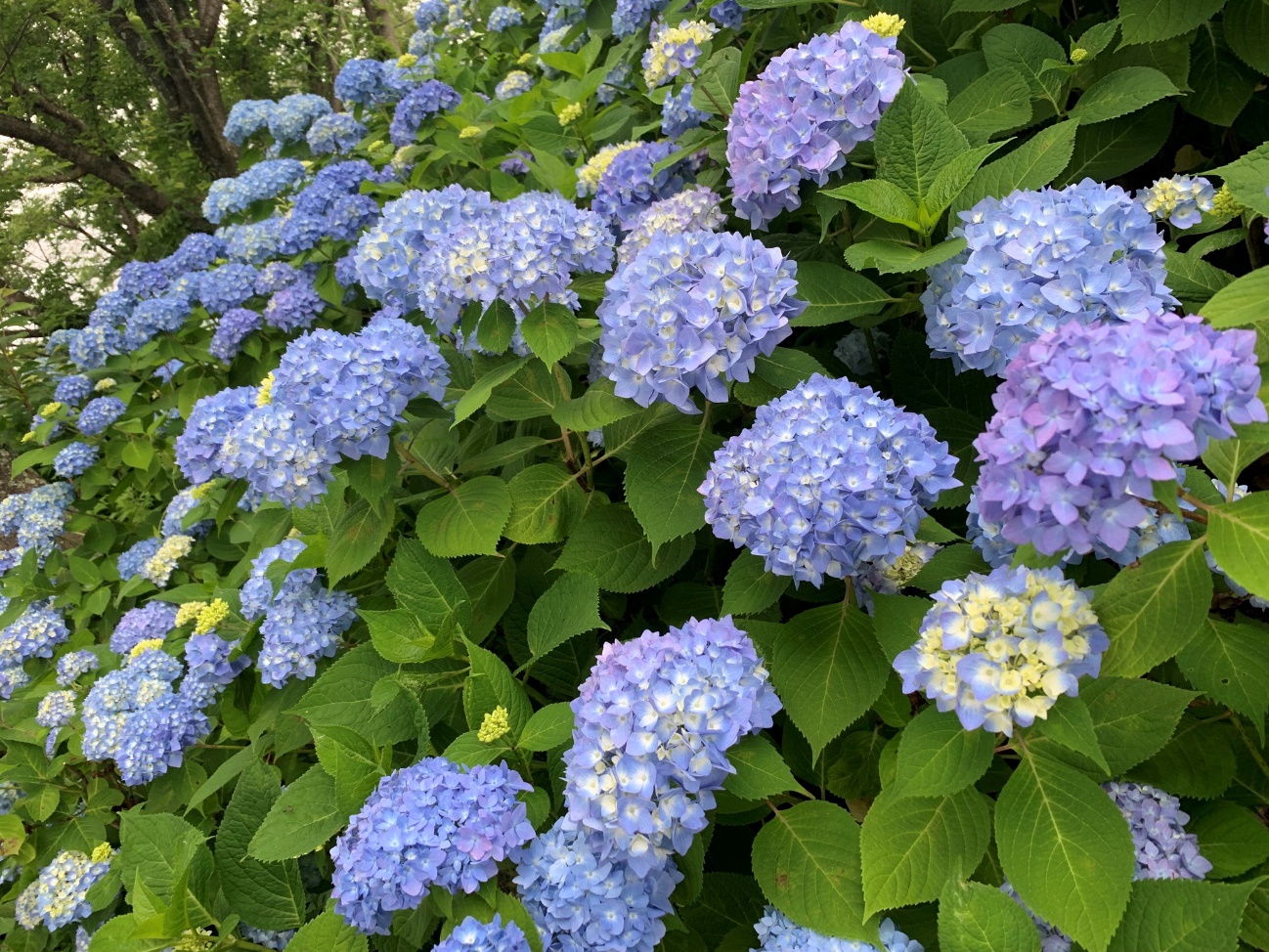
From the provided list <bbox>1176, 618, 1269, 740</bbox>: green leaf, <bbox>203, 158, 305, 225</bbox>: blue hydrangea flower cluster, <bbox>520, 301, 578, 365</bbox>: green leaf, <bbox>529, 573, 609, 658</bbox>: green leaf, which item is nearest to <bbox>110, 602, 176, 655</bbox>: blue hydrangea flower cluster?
<bbox>529, 573, 609, 658</bbox>: green leaf

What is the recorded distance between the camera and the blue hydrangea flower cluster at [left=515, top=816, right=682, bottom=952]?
4.82ft

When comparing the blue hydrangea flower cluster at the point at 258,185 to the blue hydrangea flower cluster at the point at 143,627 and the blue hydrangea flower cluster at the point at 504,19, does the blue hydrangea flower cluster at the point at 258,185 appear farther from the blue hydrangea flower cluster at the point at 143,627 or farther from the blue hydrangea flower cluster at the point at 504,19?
the blue hydrangea flower cluster at the point at 143,627

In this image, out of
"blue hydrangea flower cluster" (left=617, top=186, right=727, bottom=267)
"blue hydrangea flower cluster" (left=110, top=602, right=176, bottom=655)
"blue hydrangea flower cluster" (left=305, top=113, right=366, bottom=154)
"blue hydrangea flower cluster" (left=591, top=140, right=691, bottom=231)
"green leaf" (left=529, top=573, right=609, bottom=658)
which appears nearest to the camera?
"green leaf" (left=529, top=573, right=609, bottom=658)

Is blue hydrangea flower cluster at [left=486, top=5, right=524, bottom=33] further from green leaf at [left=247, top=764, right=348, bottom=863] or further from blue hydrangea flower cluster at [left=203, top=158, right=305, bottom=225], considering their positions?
green leaf at [left=247, top=764, right=348, bottom=863]

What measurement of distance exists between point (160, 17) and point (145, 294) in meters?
4.24

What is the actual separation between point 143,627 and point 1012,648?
10.4 feet

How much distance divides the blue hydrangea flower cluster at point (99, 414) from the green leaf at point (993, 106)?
14.3ft

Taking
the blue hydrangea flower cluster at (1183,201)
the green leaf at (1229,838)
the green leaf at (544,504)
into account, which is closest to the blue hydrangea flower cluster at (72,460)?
the green leaf at (544,504)

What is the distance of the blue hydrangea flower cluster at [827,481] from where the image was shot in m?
1.52

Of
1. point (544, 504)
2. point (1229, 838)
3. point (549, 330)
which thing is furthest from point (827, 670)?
point (549, 330)

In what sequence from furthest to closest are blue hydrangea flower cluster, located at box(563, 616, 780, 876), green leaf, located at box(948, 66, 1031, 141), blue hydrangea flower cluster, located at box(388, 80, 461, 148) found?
blue hydrangea flower cluster, located at box(388, 80, 461, 148) < green leaf, located at box(948, 66, 1031, 141) < blue hydrangea flower cluster, located at box(563, 616, 780, 876)

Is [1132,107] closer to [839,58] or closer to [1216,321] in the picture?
[839,58]

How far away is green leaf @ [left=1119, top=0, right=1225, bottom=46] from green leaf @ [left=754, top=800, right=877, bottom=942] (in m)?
1.86

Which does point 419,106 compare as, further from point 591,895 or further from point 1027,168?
point 591,895
